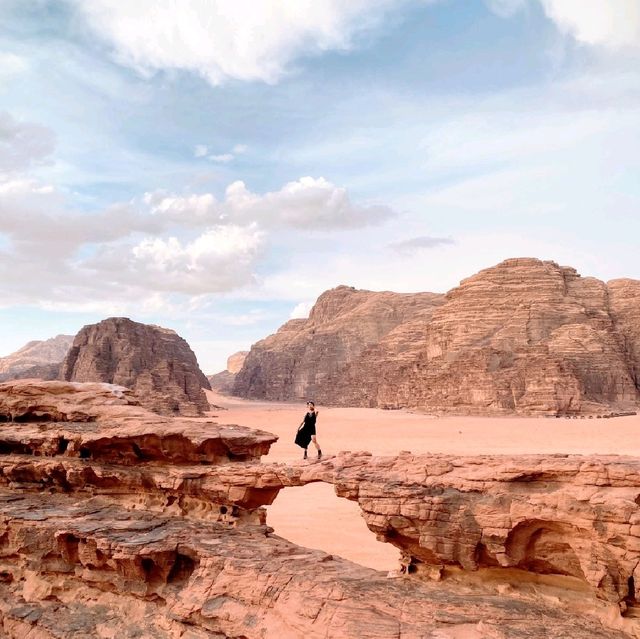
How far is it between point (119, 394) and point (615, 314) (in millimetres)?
58881

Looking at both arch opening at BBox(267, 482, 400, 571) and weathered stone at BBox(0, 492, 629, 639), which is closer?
weathered stone at BBox(0, 492, 629, 639)

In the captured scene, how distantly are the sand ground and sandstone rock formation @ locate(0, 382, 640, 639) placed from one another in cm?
367

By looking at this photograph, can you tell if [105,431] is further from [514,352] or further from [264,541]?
[514,352]

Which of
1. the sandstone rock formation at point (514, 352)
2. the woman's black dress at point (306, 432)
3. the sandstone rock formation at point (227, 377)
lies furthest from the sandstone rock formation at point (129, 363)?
the sandstone rock formation at point (227, 377)

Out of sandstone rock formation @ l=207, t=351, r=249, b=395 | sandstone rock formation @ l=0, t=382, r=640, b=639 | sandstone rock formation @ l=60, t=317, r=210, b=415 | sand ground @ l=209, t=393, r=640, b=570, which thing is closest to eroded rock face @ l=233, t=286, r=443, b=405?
sandstone rock formation @ l=207, t=351, r=249, b=395

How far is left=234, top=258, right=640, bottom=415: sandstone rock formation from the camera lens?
4222cm

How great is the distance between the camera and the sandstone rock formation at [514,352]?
4222 centimetres

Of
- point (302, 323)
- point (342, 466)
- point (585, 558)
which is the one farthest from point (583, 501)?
point (302, 323)

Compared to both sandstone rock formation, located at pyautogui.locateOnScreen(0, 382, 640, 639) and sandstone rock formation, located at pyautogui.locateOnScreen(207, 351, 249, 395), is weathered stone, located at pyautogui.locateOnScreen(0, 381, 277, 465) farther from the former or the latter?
sandstone rock formation, located at pyautogui.locateOnScreen(207, 351, 249, 395)

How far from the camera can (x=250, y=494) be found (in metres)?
6.64

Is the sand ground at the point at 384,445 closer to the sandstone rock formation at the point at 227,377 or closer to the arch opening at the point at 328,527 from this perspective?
the arch opening at the point at 328,527

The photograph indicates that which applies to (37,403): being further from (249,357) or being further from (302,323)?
(302,323)

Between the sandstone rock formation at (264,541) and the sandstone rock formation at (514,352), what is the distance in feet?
120

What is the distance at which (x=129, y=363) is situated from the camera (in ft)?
165
